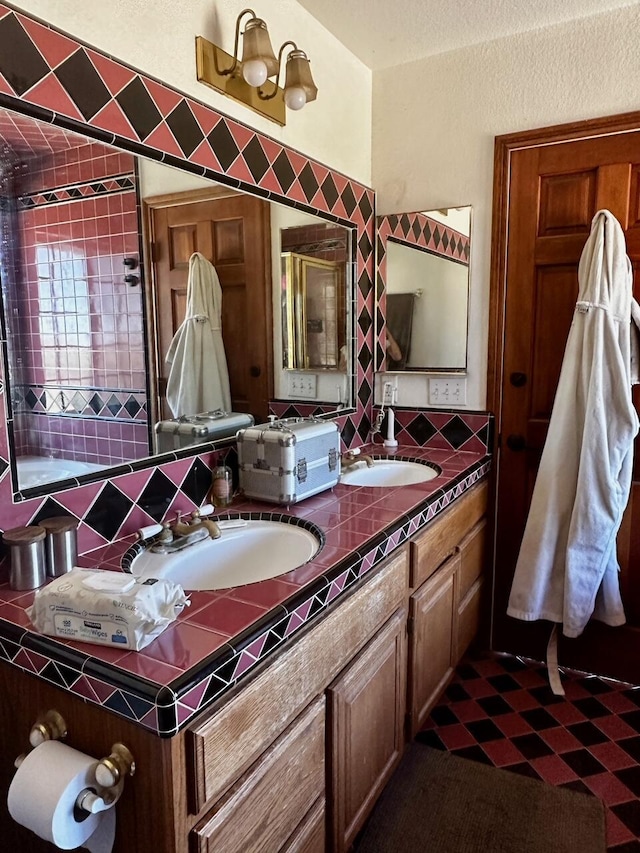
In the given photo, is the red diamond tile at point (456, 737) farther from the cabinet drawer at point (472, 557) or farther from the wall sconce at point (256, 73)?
the wall sconce at point (256, 73)

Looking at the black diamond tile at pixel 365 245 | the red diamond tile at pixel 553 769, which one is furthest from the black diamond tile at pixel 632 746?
the black diamond tile at pixel 365 245

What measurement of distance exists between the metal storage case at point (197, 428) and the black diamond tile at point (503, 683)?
1.38 meters

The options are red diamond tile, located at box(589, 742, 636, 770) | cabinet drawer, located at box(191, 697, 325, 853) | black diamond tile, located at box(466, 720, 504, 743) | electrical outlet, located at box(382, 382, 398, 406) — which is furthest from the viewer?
electrical outlet, located at box(382, 382, 398, 406)

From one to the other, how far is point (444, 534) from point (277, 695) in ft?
3.11

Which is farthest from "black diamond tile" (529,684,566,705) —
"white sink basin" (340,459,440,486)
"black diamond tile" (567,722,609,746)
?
"white sink basin" (340,459,440,486)

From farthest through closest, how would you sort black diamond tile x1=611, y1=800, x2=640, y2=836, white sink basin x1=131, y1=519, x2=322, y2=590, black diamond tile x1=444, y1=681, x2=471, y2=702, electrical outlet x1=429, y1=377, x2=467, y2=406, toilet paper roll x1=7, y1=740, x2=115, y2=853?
electrical outlet x1=429, y1=377, x2=467, y2=406 < black diamond tile x1=444, y1=681, x2=471, y2=702 < black diamond tile x1=611, y1=800, x2=640, y2=836 < white sink basin x1=131, y1=519, x2=322, y2=590 < toilet paper roll x1=7, y1=740, x2=115, y2=853

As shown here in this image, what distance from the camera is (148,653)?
902 mm

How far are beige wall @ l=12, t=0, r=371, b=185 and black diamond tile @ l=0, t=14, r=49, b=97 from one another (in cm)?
6

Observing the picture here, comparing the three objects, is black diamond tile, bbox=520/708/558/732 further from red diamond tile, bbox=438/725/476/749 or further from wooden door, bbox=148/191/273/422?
wooden door, bbox=148/191/273/422

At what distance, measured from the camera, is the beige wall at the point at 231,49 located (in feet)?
4.23

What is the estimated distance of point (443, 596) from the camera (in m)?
1.90

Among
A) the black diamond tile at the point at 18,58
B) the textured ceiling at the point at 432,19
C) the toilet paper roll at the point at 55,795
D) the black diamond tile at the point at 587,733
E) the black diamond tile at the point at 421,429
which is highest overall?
the textured ceiling at the point at 432,19

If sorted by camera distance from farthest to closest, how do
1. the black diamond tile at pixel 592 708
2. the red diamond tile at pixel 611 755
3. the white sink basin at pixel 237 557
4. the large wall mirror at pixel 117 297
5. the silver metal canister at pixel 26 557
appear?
the black diamond tile at pixel 592 708 < the red diamond tile at pixel 611 755 < the white sink basin at pixel 237 557 < the large wall mirror at pixel 117 297 < the silver metal canister at pixel 26 557

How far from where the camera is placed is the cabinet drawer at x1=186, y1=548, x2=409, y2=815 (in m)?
0.88
